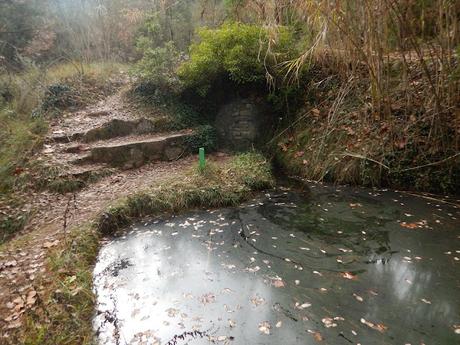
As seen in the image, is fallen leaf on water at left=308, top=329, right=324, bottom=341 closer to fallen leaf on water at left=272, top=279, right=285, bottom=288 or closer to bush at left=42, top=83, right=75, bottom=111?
fallen leaf on water at left=272, top=279, right=285, bottom=288

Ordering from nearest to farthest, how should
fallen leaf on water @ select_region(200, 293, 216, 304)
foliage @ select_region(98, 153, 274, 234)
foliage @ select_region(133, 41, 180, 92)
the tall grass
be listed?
fallen leaf on water @ select_region(200, 293, 216, 304)
the tall grass
foliage @ select_region(98, 153, 274, 234)
foliage @ select_region(133, 41, 180, 92)

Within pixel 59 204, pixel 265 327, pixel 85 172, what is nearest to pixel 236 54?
pixel 85 172

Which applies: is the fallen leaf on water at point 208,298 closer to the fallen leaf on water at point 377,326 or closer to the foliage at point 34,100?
the fallen leaf on water at point 377,326

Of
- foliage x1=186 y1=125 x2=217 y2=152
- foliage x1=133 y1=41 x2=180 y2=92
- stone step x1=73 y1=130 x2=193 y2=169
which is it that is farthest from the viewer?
foliage x1=133 y1=41 x2=180 y2=92

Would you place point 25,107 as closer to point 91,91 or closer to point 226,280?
point 91,91

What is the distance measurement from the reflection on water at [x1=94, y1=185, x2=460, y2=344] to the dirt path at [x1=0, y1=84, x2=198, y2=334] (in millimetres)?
678

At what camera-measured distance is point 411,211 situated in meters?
5.05

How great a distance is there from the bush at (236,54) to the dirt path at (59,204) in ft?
6.38

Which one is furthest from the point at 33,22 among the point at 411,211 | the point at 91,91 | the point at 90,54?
the point at 411,211

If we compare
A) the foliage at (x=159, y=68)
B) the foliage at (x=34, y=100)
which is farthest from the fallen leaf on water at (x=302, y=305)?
the foliage at (x=159, y=68)

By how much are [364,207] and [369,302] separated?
2.33 metres

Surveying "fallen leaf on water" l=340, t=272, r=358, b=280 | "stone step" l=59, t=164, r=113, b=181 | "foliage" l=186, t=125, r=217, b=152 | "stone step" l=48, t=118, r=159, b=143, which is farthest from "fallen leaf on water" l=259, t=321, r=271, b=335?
"stone step" l=48, t=118, r=159, b=143

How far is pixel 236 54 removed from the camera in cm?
718

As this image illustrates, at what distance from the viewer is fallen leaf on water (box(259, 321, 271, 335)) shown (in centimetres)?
296
